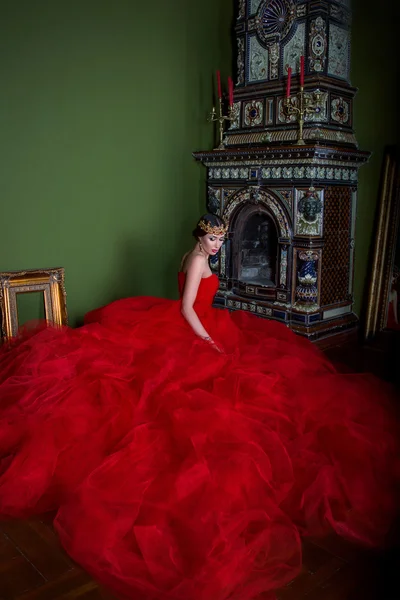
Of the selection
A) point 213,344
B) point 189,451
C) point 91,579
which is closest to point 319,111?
point 213,344

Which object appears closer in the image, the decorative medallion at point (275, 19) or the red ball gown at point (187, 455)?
the red ball gown at point (187, 455)

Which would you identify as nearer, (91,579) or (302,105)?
(91,579)

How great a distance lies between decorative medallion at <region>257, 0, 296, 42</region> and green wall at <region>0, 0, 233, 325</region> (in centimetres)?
58

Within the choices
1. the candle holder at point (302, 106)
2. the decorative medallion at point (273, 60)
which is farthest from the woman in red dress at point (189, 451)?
the decorative medallion at point (273, 60)

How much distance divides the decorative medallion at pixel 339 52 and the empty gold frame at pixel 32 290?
106 inches

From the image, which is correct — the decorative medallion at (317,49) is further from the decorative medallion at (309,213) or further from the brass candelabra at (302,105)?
the decorative medallion at (309,213)

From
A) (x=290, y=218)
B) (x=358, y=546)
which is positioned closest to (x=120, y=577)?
(x=358, y=546)

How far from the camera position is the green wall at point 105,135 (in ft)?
13.2

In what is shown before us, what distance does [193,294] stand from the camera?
3.34 metres

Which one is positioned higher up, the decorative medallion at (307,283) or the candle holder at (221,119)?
the candle holder at (221,119)

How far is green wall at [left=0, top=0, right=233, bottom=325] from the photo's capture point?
4.02m

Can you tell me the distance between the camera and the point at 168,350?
301 centimetres

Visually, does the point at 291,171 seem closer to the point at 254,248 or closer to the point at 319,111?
the point at 319,111

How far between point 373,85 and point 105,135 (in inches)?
92.2
